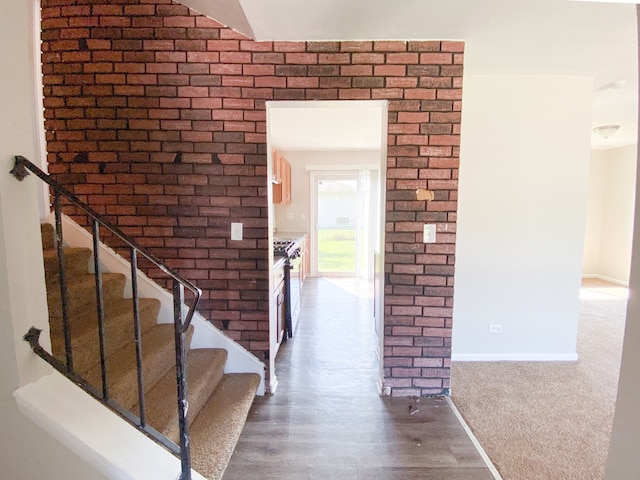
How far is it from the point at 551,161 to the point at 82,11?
12.2ft

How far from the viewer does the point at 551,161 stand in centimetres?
259

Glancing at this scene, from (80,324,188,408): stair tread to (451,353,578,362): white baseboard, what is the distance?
7.72 feet

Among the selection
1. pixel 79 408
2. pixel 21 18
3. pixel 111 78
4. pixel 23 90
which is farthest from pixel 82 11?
pixel 79 408

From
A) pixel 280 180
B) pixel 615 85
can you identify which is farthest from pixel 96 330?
pixel 615 85

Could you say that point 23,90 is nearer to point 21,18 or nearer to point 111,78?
point 21,18

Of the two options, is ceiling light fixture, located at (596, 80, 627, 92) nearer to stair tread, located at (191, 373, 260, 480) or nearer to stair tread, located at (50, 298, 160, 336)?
stair tread, located at (191, 373, 260, 480)

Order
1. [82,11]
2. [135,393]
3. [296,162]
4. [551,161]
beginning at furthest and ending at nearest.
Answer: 1. [296,162]
2. [551,161]
3. [82,11]
4. [135,393]

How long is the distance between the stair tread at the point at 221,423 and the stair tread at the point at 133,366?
0.38 m

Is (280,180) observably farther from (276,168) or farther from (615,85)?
(615,85)

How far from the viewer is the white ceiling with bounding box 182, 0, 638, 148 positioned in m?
1.65

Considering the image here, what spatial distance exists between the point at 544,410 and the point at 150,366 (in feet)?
8.39

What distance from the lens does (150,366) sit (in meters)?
1.67

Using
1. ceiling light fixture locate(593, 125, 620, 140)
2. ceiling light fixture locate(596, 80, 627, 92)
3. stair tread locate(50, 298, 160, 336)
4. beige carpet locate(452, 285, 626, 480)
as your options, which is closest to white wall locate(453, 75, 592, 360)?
beige carpet locate(452, 285, 626, 480)

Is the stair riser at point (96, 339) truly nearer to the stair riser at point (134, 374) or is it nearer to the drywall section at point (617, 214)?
the stair riser at point (134, 374)
